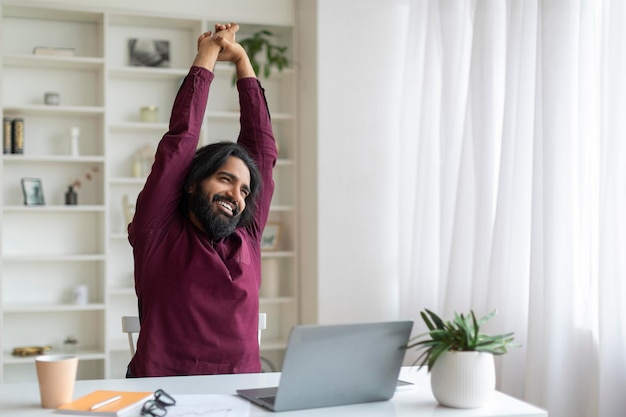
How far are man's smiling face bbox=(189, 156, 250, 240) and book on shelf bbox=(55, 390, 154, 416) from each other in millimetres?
660

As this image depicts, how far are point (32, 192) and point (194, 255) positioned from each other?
2753 millimetres

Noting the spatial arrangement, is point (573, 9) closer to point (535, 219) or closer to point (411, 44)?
point (535, 219)

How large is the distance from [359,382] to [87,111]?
342cm

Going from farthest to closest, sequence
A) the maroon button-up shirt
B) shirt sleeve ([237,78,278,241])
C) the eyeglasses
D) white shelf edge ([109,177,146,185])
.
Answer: white shelf edge ([109,177,146,185]), shirt sleeve ([237,78,278,241]), the maroon button-up shirt, the eyeglasses

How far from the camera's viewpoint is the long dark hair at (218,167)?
7.63 ft

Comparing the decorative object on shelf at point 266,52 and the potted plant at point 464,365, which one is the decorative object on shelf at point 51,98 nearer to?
the decorative object on shelf at point 266,52

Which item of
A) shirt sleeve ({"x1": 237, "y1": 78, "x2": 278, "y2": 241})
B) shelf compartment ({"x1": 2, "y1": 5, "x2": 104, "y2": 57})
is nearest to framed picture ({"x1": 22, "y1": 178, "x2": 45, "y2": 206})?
shelf compartment ({"x1": 2, "y1": 5, "x2": 104, "y2": 57})

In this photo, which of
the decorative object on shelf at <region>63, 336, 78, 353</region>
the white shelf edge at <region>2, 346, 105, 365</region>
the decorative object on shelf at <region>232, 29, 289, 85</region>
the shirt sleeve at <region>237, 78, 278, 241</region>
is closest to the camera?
the shirt sleeve at <region>237, 78, 278, 241</region>

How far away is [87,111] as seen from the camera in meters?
4.68

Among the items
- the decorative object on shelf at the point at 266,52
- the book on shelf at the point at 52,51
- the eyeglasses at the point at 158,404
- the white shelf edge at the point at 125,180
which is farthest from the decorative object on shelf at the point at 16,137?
the eyeglasses at the point at 158,404

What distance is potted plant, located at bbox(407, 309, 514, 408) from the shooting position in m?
1.66

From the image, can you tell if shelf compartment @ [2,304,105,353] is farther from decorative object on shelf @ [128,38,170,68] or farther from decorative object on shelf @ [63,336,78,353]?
decorative object on shelf @ [128,38,170,68]

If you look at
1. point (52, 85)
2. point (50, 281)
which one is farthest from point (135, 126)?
point (50, 281)

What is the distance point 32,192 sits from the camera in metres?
4.72
